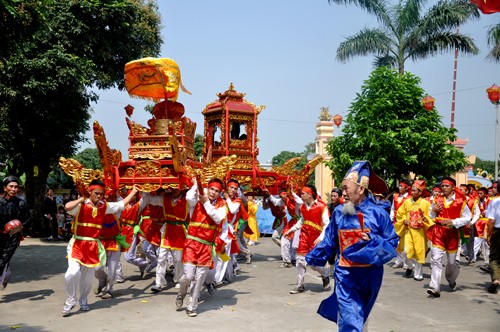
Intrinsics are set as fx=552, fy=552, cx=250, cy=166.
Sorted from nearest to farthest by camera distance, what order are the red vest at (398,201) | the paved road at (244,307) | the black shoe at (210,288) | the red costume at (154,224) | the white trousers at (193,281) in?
the paved road at (244,307) < the white trousers at (193,281) < the black shoe at (210,288) < the red costume at (154,224) < the red vest at (398,201)

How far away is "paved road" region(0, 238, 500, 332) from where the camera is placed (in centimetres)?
695

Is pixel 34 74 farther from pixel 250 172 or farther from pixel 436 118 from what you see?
pixel 436 118

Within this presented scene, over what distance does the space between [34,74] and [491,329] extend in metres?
12.7

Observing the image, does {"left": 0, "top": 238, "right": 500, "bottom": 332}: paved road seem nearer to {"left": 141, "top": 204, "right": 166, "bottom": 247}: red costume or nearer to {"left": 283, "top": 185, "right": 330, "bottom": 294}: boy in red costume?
{"left": 283, "top": 185, "right": 330, "bottom": 294}: boy in red costume

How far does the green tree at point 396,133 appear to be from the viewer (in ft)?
58.9

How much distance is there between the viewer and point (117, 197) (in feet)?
31.3

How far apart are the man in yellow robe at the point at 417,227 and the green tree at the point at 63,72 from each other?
960 cm

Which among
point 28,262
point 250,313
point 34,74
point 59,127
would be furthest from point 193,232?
point 59,127

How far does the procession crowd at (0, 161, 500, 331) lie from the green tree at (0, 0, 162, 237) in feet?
20.5

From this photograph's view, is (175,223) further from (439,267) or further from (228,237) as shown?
(439,267)

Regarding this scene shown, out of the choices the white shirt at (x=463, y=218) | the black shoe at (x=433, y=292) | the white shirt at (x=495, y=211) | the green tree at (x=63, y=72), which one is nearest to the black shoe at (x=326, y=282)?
the black shoe at (x=433, y=292)

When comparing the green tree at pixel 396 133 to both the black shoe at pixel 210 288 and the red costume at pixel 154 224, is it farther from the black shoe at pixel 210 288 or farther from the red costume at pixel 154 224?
the black shoe at pixel 210 288

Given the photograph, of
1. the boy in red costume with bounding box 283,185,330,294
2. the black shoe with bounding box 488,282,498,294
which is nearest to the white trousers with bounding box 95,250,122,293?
the boy in red costume with bounding box 283,185,330,294

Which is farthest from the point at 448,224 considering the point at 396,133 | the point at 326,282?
the point at 396,133
